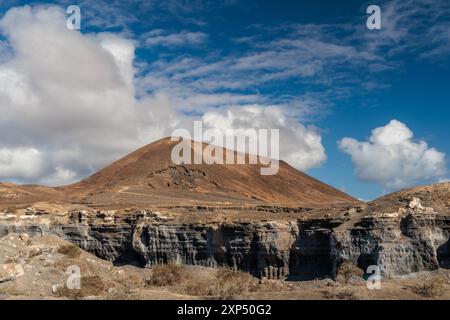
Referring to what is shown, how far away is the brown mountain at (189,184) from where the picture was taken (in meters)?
55.9

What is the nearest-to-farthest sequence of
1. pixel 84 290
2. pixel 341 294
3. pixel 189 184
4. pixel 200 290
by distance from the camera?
pixel 341 294 < pixel 200 290 < pixel 84 290 < pixel 189 184

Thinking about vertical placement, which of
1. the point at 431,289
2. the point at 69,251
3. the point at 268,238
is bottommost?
the point at 431,289

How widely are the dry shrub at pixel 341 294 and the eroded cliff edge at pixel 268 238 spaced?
6061 millimetres

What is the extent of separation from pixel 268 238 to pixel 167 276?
6.33 meters

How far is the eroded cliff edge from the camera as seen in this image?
23.7 m

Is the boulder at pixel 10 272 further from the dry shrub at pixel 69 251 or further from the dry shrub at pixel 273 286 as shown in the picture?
the dry shrub at pixel 273 286

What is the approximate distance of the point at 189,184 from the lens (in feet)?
208

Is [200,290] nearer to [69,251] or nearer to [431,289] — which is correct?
[431,289]

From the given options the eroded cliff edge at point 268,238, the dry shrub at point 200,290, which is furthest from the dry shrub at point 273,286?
the eroded cliff edge at point 268,238

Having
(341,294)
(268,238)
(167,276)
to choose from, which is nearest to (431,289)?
(341,294)

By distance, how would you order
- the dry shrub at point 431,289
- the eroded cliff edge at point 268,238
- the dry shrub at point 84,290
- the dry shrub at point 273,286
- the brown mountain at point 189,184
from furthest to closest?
1. the brown mountain at point 189,184
2. the eroded cliff edge at point 268,238
3. the dry shrub at point 273,286
4. the dry shrub at point 84,290
5. the dry shrub at point 431,289

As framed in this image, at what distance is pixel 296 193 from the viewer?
2933 inches

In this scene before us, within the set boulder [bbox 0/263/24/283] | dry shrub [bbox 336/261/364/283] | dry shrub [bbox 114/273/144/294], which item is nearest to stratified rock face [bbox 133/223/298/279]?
dry shrub [bbox 114/273/144/294]

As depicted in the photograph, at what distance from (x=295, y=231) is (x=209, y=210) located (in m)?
9.94
